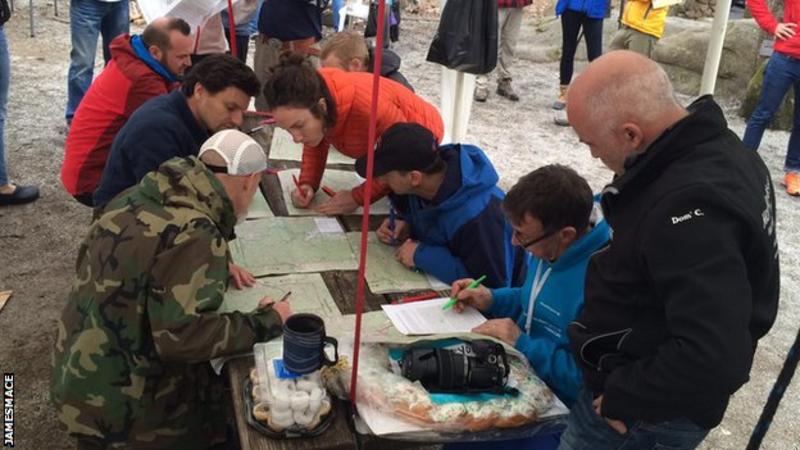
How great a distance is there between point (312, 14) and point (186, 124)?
247cm

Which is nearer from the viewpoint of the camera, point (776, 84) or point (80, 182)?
point (80, 182)

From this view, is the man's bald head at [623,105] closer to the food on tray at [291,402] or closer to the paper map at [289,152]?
the food on tray at [291,402]

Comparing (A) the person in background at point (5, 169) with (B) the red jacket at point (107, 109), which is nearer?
(B) the red jacket at point (107, 109)

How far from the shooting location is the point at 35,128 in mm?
5676

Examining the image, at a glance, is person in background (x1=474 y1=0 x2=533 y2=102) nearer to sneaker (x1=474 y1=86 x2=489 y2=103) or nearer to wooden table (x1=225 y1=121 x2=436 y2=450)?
sneaker (x1=474 y1=86 x2=489 y2=103)

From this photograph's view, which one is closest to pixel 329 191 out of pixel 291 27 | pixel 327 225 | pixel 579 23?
pixel 327 225

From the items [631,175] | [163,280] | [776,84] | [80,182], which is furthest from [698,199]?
[776,84]

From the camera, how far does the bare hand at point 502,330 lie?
2062 mm

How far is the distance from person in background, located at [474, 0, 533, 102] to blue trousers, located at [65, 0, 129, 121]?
348 cm

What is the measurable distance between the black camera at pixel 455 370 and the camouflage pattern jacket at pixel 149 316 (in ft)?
1.48

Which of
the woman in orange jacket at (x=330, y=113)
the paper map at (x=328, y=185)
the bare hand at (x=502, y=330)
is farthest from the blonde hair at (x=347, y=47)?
the bare hand at (x=502, y=330)

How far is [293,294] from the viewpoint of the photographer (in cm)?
234

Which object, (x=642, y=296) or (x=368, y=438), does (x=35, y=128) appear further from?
(x=642, y=296)

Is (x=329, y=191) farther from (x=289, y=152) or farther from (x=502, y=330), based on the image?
(x=502, y=330)
